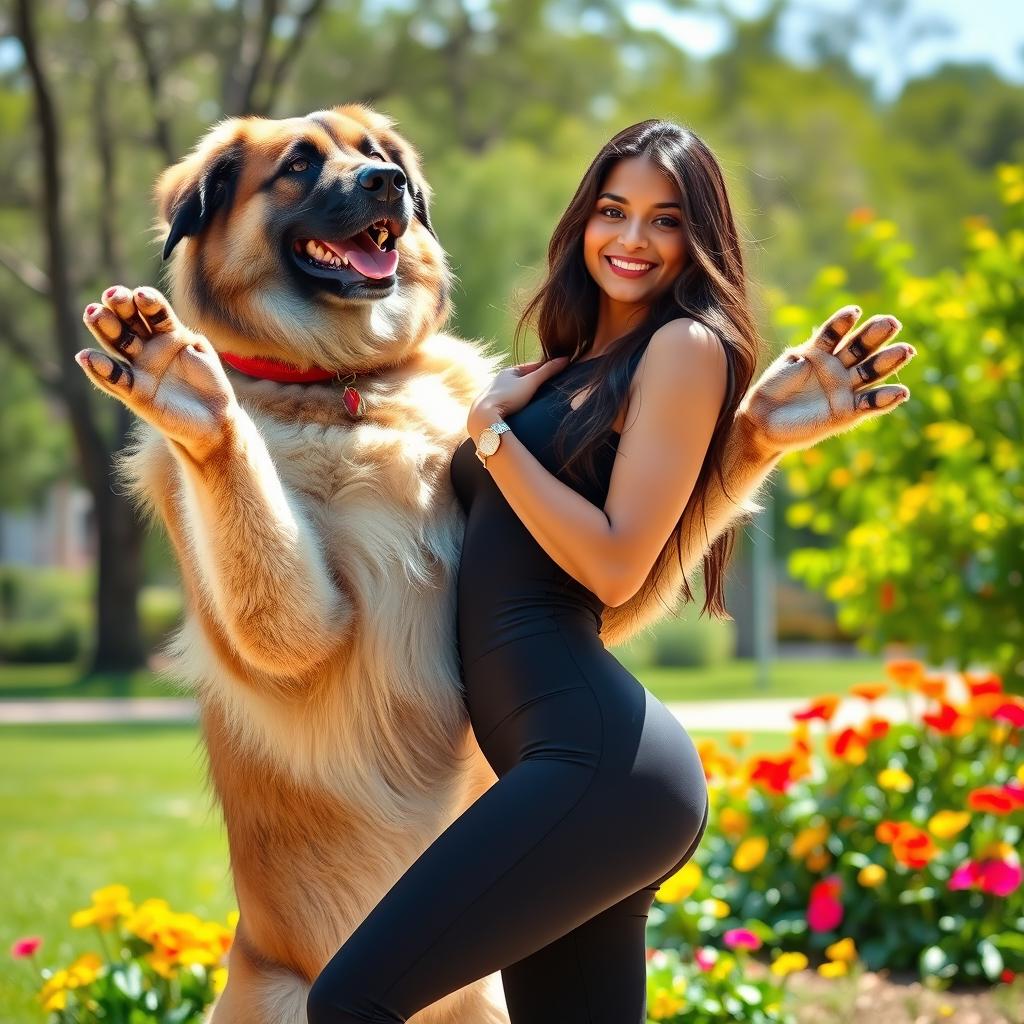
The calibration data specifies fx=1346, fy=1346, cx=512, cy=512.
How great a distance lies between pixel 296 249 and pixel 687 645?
2076 cm

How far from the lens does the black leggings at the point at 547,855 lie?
89.4 inches

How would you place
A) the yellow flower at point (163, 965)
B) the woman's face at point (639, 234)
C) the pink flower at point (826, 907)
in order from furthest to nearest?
the pink flower at point (826, 907) → the yellow flower at point (163, 965) → the woman's face at point (639, 234)

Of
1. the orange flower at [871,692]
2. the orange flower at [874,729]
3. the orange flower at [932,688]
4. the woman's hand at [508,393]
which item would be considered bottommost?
the orange flower at [874,729]

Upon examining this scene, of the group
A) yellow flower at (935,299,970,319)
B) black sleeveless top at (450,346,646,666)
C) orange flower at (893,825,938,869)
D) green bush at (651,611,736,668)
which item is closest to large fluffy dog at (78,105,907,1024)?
black sleeveless top at (450,346,646,666)

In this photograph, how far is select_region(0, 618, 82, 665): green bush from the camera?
2569cm

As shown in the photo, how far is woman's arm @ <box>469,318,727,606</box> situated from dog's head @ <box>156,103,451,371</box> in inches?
26.9

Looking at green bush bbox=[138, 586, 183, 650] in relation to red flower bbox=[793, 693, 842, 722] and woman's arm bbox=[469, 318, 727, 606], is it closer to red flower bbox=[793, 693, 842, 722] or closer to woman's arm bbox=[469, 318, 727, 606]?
red flower bbox=[793, 693, 842, 722]

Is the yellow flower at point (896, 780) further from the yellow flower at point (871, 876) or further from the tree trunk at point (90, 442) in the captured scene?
the tree trunk at point (90, 442)

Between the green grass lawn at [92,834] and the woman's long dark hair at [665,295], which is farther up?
the woman's long dark hair at [665,295]

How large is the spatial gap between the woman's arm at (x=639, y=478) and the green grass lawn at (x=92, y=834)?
1.19 m

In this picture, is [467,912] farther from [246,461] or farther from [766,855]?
[766,855]

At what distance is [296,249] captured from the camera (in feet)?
10.2

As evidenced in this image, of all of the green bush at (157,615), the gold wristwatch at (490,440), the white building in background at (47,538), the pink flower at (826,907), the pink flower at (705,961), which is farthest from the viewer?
the white building in background at (47,538)

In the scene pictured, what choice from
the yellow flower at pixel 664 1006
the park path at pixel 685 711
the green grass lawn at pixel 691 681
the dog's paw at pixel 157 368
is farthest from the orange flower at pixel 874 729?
the green grass lawn at pixel 691 681
